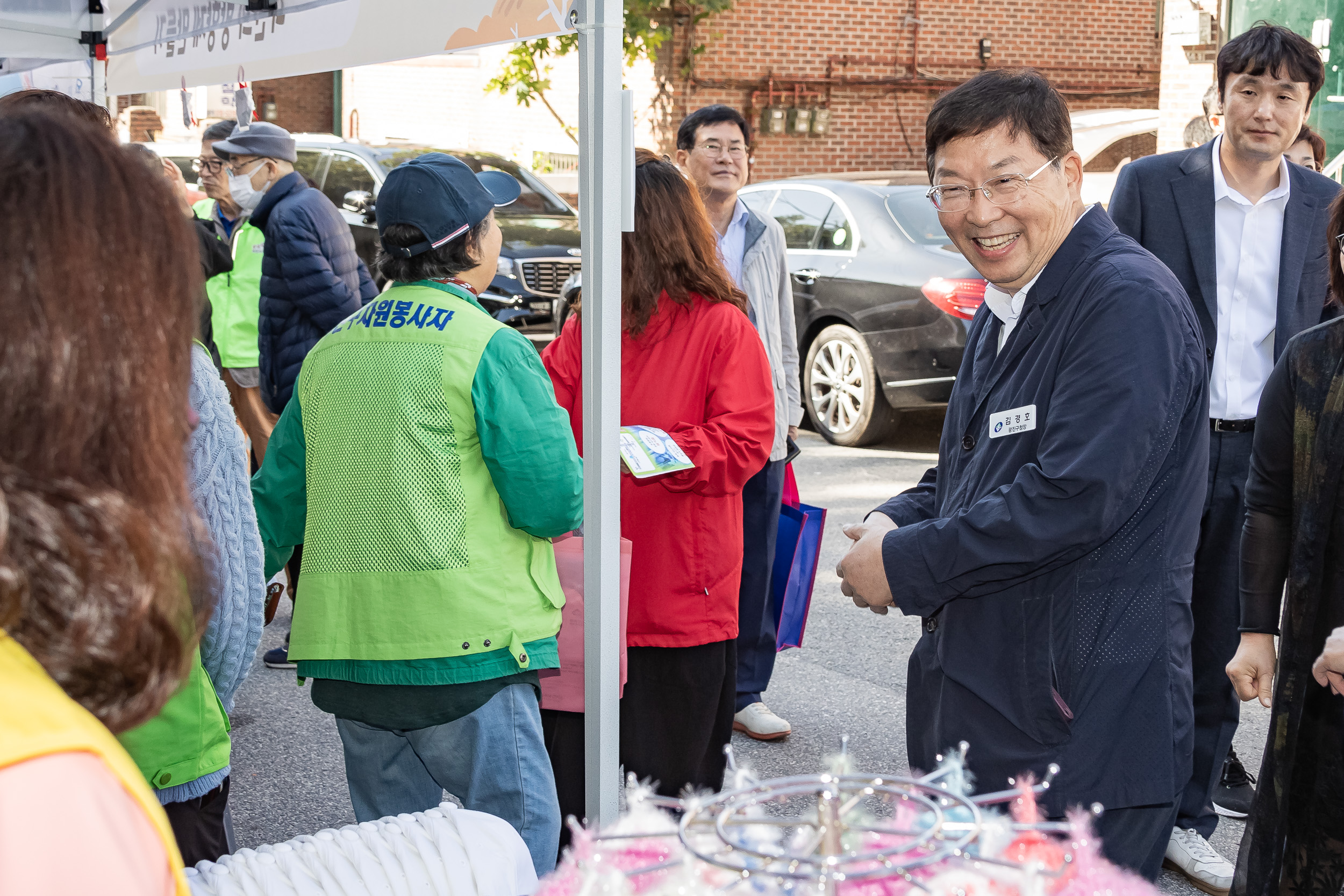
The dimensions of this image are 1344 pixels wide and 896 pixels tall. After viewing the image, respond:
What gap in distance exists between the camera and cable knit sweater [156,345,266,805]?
2170 millimetres

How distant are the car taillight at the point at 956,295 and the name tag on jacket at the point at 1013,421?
6.79 m

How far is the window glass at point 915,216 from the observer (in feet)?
30.5

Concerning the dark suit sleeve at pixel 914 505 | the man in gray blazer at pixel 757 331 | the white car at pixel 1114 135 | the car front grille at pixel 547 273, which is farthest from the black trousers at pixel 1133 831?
the white car at pixel 1114 135

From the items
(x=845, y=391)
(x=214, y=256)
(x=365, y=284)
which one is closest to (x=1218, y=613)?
(x=214, y=256)

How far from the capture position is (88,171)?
907 millimetres

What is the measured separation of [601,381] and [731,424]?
63 cm

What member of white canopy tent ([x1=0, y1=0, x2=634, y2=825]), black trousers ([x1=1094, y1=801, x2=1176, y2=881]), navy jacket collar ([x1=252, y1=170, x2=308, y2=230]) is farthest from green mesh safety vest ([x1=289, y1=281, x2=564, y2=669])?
navy jacket collar ([x1=252, y1=170, x2=308, y2=230])

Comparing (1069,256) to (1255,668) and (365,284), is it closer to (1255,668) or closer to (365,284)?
(1255,668)

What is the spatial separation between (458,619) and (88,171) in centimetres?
161

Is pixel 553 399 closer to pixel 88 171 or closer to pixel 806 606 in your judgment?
pixel 88 171

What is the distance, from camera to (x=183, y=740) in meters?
2.15

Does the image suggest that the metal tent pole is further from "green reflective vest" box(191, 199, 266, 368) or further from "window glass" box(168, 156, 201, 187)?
"window glass" box(168, 156, 201, 187)

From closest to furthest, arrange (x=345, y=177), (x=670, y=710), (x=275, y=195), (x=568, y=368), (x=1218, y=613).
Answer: (x=670, y=710) → (x=568, y=368) → (x=1218, y=613) → (x=275, y=195) → (x=345, y=177)

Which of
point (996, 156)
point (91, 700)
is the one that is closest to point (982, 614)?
point (996, 156)
